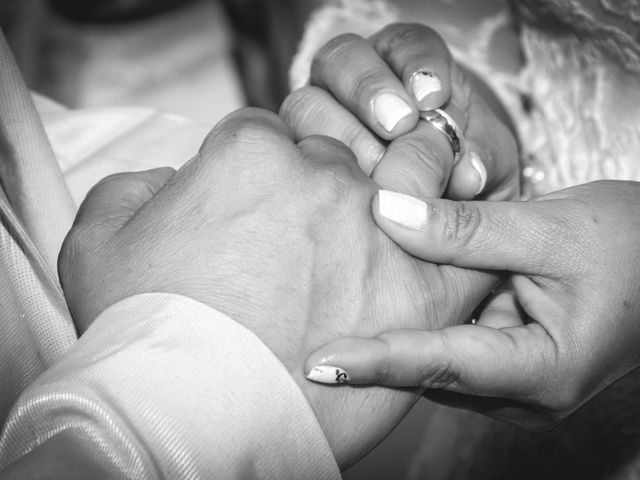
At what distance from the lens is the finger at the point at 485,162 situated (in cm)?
68

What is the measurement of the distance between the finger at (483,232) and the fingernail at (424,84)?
16cm

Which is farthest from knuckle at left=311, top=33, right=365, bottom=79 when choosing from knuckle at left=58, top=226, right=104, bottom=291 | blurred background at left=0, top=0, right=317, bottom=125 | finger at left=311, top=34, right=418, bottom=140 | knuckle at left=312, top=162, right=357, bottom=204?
blurred background at left=0, top=0, right=317, bottom=125

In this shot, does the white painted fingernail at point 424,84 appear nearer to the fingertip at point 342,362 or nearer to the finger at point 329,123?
the finger at point 329,123

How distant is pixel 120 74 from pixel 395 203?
4.57 feet

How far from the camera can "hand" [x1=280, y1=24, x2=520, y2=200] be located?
0.62 metres

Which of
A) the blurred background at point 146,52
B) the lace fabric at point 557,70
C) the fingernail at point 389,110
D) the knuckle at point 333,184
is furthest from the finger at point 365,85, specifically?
the blurred background at point 146,52

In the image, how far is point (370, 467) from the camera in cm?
102

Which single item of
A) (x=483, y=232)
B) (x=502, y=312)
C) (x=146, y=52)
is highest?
(x=483, y=232)

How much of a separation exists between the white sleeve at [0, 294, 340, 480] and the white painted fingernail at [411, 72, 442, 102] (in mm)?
334

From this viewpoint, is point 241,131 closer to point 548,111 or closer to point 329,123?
point 329,123

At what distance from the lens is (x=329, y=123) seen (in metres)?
0.72

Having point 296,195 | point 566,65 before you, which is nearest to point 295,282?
point 296,195

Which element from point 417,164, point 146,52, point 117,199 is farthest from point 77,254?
point 146,52

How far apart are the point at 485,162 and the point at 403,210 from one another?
23cm
